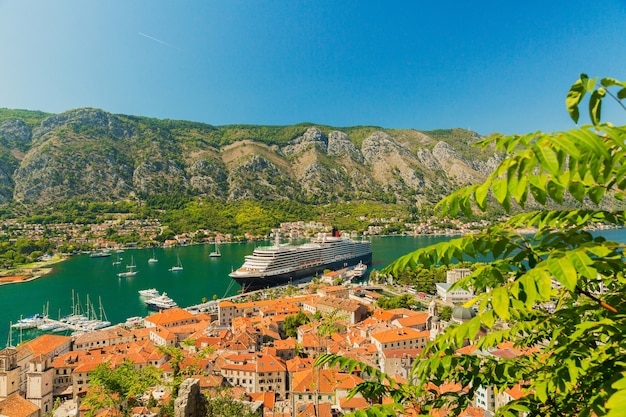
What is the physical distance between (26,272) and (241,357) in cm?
4449

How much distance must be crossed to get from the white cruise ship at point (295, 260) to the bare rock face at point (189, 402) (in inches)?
1370

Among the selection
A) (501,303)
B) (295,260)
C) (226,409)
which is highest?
(501,303)

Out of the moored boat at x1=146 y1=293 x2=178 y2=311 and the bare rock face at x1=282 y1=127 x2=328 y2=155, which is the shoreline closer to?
the moored boat at x1=146 y1=293 x2=178 y2=311

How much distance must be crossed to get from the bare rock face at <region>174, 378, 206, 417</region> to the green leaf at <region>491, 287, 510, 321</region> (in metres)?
6.02

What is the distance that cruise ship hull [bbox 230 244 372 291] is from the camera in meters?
40.9

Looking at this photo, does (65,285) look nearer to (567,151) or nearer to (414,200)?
(567,151)

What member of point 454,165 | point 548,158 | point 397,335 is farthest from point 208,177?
point 548,158

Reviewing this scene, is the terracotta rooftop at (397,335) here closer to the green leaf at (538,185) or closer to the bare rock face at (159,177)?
the green leaf at (538,185)

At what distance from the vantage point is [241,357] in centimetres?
1902

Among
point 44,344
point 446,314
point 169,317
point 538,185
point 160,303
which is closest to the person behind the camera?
point 538,185

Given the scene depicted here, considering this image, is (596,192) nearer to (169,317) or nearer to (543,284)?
(543,284)

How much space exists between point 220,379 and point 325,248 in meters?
34.8

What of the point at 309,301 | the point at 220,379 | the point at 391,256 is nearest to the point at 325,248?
the point at 391,256

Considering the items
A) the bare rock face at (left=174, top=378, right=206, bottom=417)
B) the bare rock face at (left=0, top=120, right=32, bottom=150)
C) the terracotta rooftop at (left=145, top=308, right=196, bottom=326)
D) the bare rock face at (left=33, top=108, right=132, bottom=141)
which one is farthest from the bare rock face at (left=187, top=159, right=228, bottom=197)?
the bare rock face at (left=174, top=378, right=206, bottom=417)
